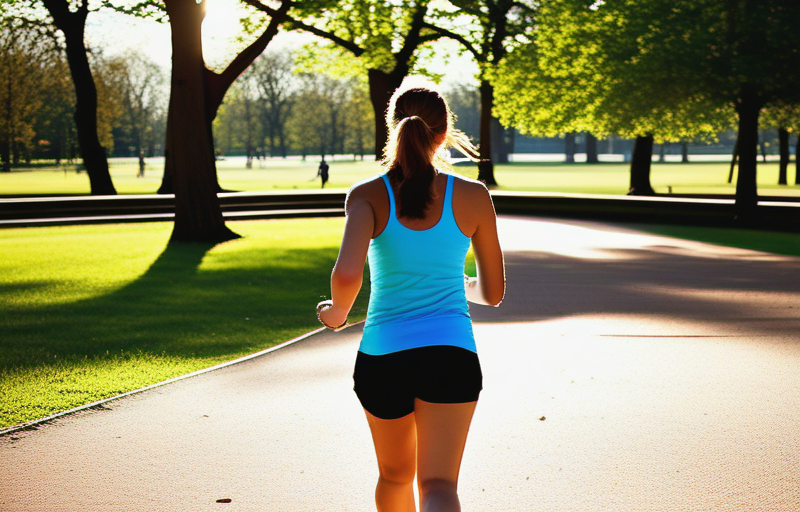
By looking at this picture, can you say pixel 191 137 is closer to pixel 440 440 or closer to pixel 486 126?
pixel 440 440

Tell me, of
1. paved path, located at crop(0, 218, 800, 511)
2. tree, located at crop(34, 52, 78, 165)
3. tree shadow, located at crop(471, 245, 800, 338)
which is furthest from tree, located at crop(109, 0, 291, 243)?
tree, located at crop(34, 52, 78, 165)

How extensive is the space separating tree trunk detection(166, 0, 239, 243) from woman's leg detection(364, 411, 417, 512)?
15711mm

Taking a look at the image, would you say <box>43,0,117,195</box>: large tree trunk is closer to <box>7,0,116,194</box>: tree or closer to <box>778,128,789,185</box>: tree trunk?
<box>7,0,116,194</box>: tree

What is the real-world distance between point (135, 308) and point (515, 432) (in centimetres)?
656

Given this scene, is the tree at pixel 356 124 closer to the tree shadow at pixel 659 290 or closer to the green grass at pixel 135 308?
the green grass at pixel 135 308

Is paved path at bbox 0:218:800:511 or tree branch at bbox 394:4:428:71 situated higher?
tree branch at bbox 394:4:428:71

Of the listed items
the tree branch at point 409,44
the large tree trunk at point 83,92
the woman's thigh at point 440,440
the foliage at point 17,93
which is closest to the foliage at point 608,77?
the tree branch at point 409,44

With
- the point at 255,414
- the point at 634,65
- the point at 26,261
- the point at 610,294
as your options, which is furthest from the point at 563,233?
the point at 255,414

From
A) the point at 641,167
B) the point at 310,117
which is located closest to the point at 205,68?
the point at 641,167

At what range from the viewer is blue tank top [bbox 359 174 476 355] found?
259 centimetres

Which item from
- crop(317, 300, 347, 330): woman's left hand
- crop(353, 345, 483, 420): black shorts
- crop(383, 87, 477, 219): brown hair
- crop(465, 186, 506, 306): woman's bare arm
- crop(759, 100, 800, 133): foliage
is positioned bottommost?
crop(353, 345, 483, 420): black shorts

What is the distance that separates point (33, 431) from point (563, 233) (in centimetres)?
1608

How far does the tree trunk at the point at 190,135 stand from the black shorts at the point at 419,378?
1578 cm

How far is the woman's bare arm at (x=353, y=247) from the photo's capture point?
2.54m
